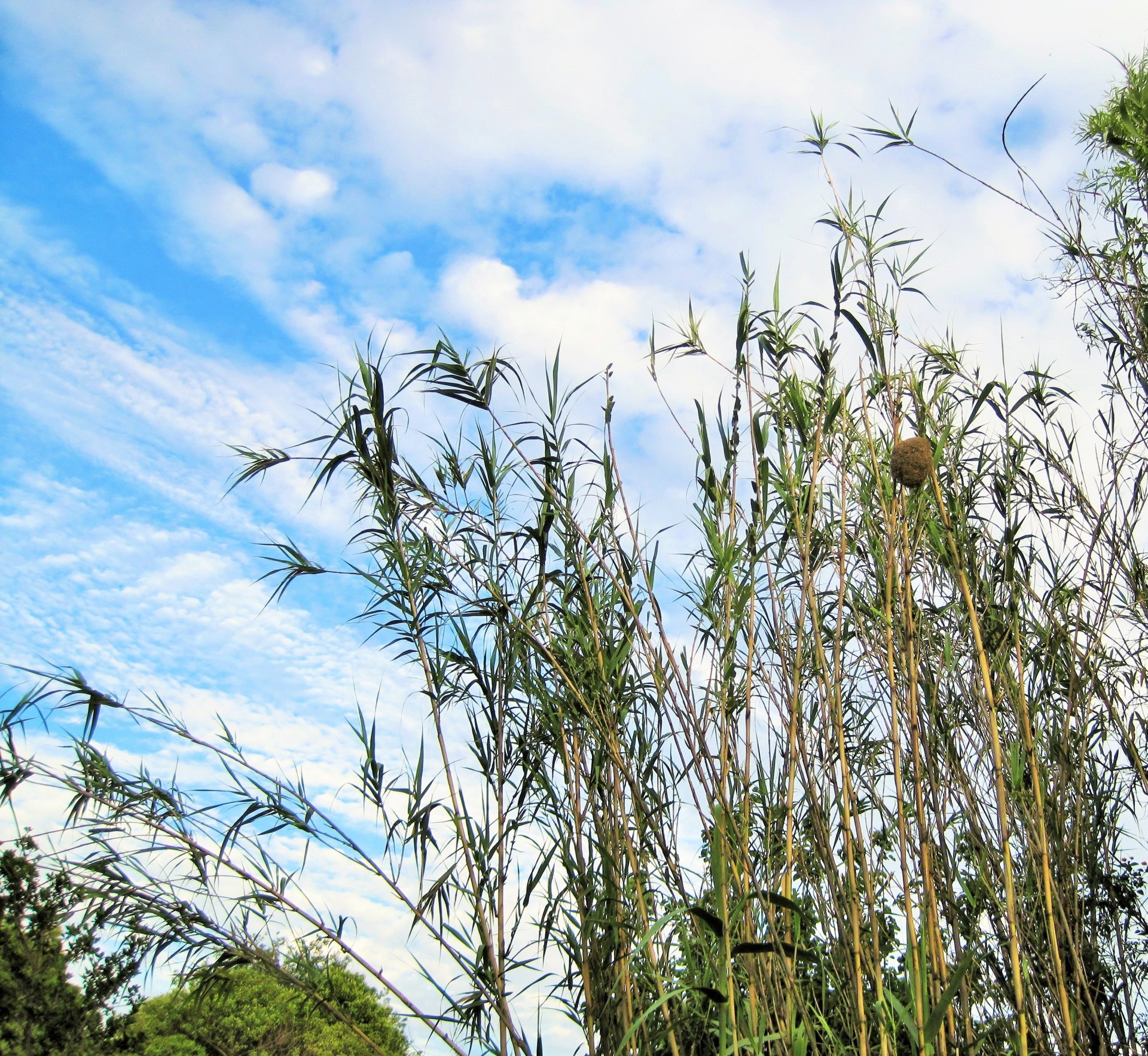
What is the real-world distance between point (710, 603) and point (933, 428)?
0.98 m

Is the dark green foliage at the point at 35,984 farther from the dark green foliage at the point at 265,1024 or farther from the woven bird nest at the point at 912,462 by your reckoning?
the woven bird nest at the point at 912,462

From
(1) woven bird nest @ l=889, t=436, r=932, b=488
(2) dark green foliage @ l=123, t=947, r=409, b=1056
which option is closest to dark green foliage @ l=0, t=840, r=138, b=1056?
(2) dark green foliage @ l=123, t=947, r=409, b=1056

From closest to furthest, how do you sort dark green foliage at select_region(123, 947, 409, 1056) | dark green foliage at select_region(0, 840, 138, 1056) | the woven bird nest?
the woven bird nest
dark green foliage at select_region(0, 840, 138, 1056)
dark green foliage at select_region(123, 947, 409, 1056)

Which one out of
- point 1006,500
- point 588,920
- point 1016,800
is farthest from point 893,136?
point 588,920

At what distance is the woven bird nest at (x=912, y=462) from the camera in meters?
2.18

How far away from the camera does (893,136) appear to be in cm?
288

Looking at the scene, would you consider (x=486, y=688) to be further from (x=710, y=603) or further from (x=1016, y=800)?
(x=1016, y=800)

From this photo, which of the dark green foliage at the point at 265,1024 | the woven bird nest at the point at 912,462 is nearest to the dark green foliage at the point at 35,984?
the dark green foliage at the point at 265,1024

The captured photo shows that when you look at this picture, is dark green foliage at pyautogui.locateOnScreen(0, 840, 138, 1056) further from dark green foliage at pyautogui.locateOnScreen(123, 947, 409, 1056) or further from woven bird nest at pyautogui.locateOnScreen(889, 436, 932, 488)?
woven bird nest at pyautogui.locateOnScreen(889, 436, 932, 488)

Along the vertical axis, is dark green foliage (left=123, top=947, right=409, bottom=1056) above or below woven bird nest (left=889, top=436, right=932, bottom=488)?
below

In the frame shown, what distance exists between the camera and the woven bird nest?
7.16 ft

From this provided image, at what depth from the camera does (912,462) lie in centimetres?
219

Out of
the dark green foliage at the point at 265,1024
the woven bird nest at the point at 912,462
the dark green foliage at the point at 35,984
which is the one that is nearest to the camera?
the woven bird nest at the point at 912,462

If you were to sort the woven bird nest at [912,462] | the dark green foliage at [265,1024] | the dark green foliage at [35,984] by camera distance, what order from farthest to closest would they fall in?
the dark green foliage at [265,1024] < the dark green foliage at [35,984] < the woven bird nest at [912,462]
